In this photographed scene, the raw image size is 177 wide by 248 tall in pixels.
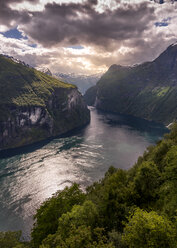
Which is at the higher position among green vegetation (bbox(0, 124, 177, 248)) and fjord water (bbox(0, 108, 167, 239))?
green vegetation (bbox(0, 124, 177, 248))

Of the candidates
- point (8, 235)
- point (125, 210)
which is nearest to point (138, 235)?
point (125, 210)

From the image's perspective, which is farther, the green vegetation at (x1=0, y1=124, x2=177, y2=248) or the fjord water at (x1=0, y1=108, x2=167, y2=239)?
the fjord water at (x1=0, y1=108, x2=167, y2=239)

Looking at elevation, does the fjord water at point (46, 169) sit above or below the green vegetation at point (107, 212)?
below

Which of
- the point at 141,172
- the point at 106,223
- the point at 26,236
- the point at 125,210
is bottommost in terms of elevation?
the point at 26,236

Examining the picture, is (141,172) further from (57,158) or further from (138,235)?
(57,158)

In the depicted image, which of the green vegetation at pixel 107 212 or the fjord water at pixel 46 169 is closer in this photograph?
the green vegetation at pixel 107 212

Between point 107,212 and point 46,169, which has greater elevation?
point 107,212

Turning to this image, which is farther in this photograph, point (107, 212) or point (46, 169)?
point (46, 169)

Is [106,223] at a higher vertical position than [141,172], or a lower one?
lower
